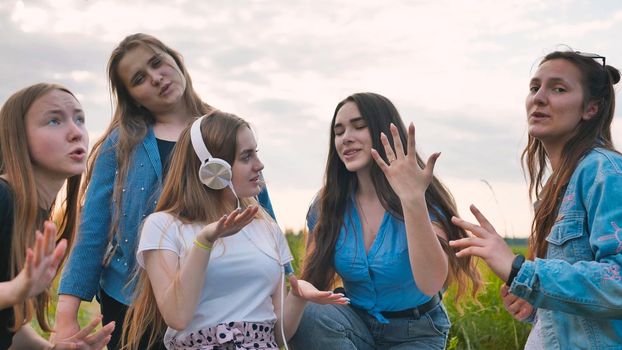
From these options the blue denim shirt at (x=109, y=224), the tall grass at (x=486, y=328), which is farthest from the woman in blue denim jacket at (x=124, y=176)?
the tall grass at (x=486, y=328)

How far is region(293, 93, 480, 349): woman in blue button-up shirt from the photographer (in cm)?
436

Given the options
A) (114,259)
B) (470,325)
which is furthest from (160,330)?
(470,325)

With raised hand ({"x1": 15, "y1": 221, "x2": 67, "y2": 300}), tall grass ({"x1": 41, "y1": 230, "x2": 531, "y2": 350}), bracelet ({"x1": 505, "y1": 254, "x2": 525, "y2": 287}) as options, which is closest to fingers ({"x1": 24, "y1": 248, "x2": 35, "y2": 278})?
raised hand ({"x1": 15, "y1": 221, "x2": 67, "y2": 300})

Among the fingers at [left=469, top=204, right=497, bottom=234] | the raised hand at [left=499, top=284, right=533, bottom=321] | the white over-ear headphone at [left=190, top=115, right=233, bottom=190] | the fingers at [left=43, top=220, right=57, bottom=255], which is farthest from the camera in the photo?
the raised hand at [left=499, top=284, right=533, bottom=321]

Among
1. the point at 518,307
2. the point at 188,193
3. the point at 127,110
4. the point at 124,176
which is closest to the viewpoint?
the point at 188,193

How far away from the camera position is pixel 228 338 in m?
3.78

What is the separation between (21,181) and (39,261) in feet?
2.22

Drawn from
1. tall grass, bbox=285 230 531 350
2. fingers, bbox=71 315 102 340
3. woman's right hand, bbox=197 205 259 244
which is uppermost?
woman's right hand, bbox=197 205 259 244

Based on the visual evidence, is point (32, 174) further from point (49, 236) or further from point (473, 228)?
point (473, 228)

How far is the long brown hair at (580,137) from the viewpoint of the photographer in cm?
388

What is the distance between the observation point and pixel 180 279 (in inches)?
146

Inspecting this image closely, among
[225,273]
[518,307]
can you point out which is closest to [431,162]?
[518,307]

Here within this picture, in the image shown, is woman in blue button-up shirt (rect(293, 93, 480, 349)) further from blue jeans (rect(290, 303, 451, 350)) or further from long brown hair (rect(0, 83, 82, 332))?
long brown hair (rect(0, 83, 82, 332))

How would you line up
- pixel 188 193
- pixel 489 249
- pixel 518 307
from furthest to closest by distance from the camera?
pixel 518 307 < pixel 188 193 < pixel 489 249
